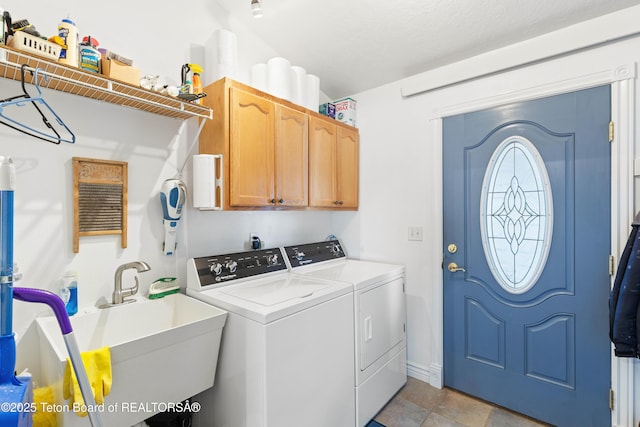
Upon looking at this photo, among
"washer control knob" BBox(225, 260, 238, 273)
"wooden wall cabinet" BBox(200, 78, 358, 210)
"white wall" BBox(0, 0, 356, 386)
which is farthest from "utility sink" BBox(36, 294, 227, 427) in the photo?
"wooden wall cabinet" BBox(200, 78, 358, 210)

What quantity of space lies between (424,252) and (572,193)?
1.02 meters

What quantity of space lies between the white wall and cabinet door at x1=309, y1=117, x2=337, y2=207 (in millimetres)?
593

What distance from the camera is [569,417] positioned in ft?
6.16

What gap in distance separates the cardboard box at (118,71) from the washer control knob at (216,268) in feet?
3.45

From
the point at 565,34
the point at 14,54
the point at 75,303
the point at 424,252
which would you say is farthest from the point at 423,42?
the point at 75,303

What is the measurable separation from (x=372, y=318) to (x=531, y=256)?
115cm

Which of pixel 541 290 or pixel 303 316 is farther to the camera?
pixel 541 290

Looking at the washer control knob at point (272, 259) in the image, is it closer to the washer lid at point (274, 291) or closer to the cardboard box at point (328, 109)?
the washer lid at point (274, 291)

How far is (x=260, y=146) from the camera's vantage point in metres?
1.92

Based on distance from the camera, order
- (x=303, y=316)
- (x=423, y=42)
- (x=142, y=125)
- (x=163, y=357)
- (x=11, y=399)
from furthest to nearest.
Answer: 1. (x=423, y=42)
2. (x=142, y=125)
3. (x=303, y=316)
4. (x=163, y=357)
5. (x=11, y=399)

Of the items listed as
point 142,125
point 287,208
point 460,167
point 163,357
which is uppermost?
point 142,125

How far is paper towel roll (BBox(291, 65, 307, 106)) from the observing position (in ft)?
7.36

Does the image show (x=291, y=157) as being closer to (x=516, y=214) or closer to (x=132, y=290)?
(x=132, y=290)

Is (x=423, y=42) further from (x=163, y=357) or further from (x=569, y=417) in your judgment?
(x=569, y=417)
